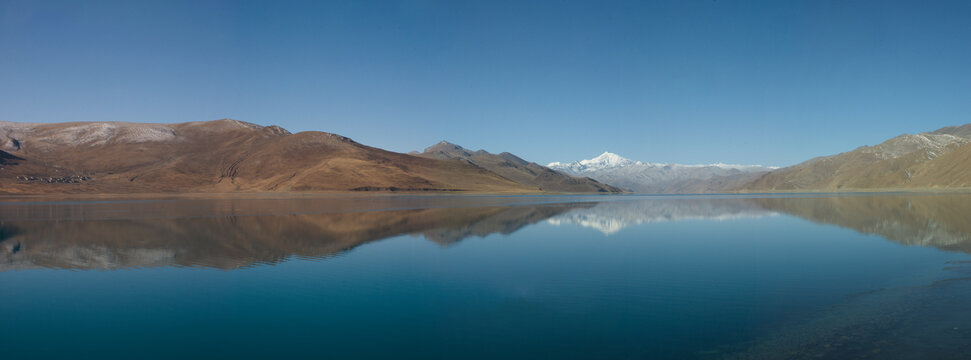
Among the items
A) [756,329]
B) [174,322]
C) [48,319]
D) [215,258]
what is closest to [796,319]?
[756,329]

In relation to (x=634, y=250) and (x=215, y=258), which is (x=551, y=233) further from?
(x=215, y=258)

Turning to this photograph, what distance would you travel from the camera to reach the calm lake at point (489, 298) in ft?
40.3

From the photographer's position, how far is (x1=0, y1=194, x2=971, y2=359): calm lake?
483 inches

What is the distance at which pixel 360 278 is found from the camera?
69.7ft

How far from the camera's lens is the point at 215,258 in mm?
26531

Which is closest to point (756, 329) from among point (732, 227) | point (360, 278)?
point (360, 278)

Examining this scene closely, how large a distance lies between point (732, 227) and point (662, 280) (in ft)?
93.7

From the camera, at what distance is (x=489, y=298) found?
17.5 metres

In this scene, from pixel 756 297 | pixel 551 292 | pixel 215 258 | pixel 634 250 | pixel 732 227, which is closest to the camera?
pixel 756 297

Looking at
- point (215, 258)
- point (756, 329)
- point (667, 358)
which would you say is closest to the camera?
point (667, 358)

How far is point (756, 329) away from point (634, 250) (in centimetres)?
1605

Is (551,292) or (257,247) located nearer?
(551,292)

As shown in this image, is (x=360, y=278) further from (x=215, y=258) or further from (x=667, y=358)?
(x=667, y=358)

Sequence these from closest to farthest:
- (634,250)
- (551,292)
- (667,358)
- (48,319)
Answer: (667,358), (48,319), (551,292), (634,250)
